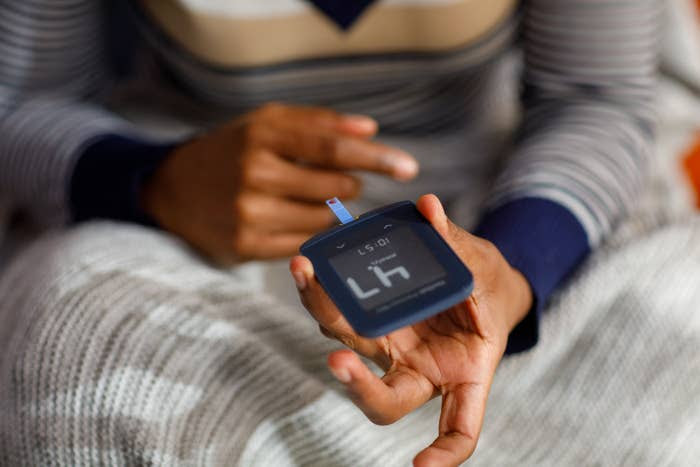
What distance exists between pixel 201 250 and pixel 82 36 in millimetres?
284

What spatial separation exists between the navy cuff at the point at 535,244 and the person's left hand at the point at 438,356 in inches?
3.2

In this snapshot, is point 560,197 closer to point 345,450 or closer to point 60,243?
point 345,450

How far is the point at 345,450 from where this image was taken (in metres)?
0.53

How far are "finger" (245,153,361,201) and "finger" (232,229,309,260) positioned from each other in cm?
4

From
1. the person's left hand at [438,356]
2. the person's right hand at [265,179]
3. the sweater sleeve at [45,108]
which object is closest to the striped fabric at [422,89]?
the sweater sleeve at [45,108]

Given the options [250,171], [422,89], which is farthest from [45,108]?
[422,89]

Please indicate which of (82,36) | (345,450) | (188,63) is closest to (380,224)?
(345,450)

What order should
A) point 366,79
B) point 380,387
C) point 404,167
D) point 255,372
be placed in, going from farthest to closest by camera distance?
point 366,79 → point 404,167 → point 255,372 → point 380,387

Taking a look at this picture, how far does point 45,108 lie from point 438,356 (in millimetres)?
535

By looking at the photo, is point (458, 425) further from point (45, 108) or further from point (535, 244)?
point (45, 108)

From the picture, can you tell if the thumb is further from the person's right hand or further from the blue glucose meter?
the person's right hand

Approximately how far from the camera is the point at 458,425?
453 mm

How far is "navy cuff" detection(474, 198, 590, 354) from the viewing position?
23.4 inches

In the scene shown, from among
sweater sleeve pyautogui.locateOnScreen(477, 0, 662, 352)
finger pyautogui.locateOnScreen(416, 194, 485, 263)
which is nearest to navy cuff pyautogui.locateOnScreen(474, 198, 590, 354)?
sweater sleeve pyautogui.locateOnScreen(477, 0, 662, 352)
